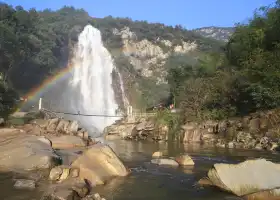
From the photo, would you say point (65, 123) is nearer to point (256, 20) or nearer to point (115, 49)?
point (256, 20)

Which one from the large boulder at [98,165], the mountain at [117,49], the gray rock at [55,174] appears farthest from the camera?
the mountain at [117,49]

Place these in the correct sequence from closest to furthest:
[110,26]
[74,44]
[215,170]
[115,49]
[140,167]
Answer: [215,170]
[140,167]
[74,44]
[115,49]
[110,26]

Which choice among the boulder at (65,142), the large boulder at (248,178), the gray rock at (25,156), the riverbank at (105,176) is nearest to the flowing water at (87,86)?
the boulder at (65,142)

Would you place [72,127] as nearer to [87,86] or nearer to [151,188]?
[151,188]

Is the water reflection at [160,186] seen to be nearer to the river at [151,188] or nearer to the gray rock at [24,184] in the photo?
the river at [151,188]

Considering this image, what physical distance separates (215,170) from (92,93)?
5289cm

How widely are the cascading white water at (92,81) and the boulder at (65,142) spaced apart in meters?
37.0

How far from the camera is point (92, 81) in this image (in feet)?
201

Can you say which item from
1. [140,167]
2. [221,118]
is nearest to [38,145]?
[140,167]

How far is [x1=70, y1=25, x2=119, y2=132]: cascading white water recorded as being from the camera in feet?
189

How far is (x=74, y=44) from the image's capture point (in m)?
74.8

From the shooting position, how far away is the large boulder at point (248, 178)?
744 centimetres

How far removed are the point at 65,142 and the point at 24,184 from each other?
893 cm

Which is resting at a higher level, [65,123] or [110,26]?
[110,26]
